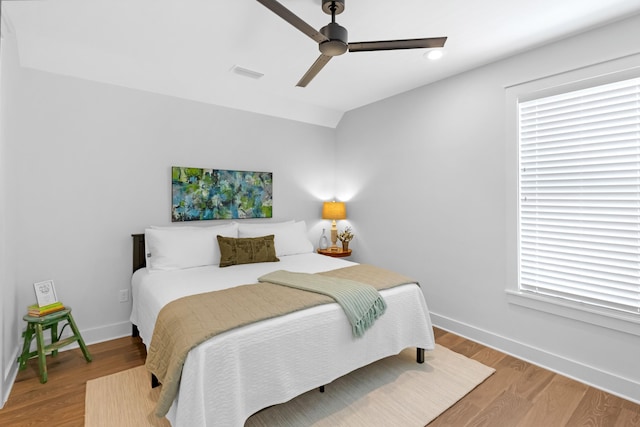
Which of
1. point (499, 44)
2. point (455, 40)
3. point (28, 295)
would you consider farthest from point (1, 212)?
point (499, 44)

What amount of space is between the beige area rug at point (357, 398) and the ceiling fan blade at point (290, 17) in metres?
2.21

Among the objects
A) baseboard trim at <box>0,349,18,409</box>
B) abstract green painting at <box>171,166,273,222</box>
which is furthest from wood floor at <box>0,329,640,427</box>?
abstract green painting at <box>171,166,273,222</box>

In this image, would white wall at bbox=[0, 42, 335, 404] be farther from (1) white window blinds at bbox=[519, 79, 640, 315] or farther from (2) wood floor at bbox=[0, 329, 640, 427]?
(1) white window blinds at bbox=[519, 79, 640, 315]

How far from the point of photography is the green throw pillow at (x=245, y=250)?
2.91 meters

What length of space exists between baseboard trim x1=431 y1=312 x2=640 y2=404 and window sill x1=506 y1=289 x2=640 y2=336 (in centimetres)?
33

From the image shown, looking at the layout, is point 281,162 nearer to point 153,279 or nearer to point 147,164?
point 147,164

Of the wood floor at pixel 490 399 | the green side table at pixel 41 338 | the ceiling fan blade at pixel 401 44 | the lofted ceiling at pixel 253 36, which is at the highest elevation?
the lofted ceiling at pixel 253 36

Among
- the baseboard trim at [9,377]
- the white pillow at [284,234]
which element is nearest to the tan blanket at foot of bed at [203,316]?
the baseboard trim at [9,377]

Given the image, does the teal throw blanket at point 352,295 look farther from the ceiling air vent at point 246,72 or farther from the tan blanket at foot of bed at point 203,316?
the ceiling air vent at point 246,72

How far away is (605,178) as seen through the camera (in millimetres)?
2146

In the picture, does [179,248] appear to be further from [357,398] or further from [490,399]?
[490,399]

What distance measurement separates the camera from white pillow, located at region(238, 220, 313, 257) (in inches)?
131

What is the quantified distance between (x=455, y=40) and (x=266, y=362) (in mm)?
2575

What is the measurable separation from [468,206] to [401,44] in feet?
5.58
